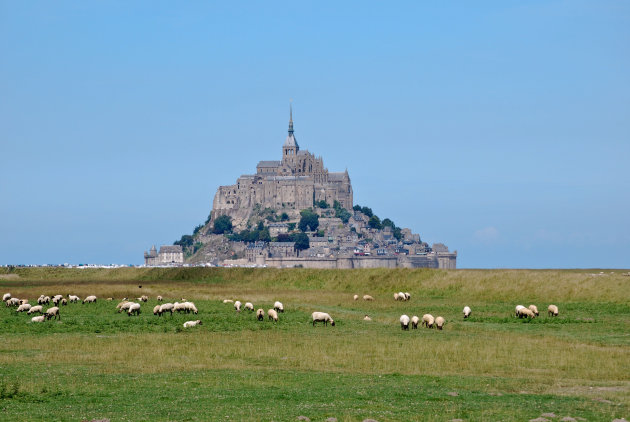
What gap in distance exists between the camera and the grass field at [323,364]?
66.0ft

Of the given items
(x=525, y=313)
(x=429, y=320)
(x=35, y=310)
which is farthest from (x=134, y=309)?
(x=525, y=313)

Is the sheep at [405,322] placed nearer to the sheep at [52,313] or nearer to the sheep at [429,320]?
the sheep at [429,320]

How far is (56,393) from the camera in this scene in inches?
870

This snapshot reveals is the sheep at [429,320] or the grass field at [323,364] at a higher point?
the sheep at [429,320]

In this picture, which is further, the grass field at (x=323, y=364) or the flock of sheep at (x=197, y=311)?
the flock of sheep at (x=197, y=311)

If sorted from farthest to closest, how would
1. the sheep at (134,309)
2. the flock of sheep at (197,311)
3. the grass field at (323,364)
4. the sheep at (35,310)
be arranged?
the sheep at (35,310) → the sheep at (134,309) → the flock of sheep at (197,311) → the grass field at (323,364)

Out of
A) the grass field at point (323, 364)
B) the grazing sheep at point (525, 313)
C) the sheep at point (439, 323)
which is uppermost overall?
the grazing sheep at point (525, 313)

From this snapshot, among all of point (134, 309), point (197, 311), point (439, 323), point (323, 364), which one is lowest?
point (323, 364)

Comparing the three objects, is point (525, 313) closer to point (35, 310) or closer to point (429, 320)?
point (429, 320)

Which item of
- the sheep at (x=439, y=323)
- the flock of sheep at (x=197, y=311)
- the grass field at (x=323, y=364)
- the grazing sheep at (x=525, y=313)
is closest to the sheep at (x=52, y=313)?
the flock of sheep at (x=197, y=311)

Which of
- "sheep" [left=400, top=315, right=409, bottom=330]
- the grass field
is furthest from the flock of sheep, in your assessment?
the grass field

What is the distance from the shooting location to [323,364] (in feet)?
94.0

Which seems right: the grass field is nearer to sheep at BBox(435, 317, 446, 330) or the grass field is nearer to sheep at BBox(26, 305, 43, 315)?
sheep at BBox(435, 317, 446, 330)

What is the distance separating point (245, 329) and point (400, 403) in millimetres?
18969
